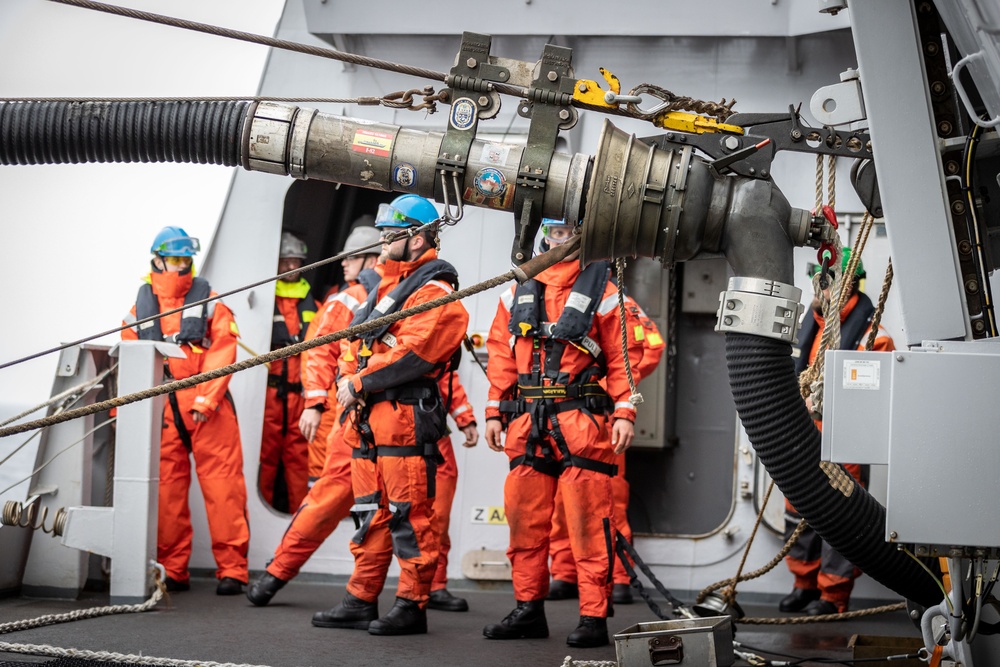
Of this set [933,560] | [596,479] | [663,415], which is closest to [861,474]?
[663,415]

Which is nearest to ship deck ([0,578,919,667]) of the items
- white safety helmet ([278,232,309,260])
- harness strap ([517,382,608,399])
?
harness strap ([517,382,608,399])

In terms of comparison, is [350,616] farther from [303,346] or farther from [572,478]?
[303,346]

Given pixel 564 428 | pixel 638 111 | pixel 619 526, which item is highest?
pixel 638 111

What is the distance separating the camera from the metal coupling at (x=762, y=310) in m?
2.84

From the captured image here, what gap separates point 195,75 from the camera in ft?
21.0

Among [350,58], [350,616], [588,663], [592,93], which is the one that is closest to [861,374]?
[592,93]

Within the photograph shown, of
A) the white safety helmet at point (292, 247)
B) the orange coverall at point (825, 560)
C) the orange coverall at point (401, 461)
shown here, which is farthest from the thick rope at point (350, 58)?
the white safety helmet at point (292, 247)

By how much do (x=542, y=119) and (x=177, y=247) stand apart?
3.52 m

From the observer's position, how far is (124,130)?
3.11 m

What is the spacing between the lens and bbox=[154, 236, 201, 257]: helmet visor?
5.94 meters

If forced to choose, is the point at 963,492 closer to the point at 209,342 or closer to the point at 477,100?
the point at 477,100

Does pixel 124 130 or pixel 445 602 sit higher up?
pixel 124 130

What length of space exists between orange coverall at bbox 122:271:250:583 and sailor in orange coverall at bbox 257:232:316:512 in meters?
1.25

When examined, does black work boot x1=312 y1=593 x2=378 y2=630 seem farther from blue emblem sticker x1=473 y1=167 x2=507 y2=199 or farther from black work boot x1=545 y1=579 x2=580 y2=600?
blue emblem sticker x1=473 y1=167 x2=507 y2=199
